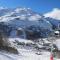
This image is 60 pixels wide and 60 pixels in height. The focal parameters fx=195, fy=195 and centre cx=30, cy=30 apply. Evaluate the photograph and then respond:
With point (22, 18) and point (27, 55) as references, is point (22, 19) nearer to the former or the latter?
point (22, 18)

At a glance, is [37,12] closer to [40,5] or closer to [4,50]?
[40,5]

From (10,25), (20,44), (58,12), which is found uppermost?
(58,12)

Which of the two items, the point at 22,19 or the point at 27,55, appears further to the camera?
the point at 22,19

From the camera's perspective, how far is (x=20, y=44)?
298 cm

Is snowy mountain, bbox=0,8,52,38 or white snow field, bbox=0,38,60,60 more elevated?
snowy mountain, bbox=0,8,52,38

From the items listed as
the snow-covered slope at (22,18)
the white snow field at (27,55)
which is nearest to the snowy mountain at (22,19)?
the snow-covered slope at (22,18)

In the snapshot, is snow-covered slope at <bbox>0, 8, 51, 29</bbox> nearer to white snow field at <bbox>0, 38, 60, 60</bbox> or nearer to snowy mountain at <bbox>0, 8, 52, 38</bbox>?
snowy mountain at <bbox>0, 8, 52, 38</bbox>

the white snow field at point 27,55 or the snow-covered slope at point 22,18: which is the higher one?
the snow-covered slope at point 22,18

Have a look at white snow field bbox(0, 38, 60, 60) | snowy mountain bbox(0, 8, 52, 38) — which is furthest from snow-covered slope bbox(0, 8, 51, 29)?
white snow field bbox(0, 38, 60, 60)

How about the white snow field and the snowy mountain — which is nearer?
the white snow field

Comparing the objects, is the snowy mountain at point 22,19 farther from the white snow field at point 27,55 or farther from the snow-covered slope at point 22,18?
the white snow field at point 27,55

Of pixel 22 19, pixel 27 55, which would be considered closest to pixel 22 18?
pixel 22 19

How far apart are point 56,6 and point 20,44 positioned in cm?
83

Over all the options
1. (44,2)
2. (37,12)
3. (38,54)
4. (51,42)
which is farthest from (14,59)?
(44,2)
